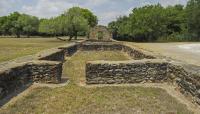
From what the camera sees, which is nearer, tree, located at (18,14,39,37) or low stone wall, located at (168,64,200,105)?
low stone wall, located at (168,64,200,105)

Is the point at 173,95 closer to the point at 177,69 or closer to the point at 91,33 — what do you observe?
the point at 177,69

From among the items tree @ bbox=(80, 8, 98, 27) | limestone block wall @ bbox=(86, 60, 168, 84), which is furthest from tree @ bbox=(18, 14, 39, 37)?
limestone block wall @ bbox=(86, 60, 168, 84)

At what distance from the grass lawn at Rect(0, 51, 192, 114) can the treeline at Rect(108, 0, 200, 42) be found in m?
54.1

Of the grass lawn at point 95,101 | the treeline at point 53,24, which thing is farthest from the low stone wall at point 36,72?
the treeline at point 53,24

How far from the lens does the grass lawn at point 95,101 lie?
30.2ft

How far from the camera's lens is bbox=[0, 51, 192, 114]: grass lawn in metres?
9.20

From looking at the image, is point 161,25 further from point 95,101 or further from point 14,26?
point 95,101

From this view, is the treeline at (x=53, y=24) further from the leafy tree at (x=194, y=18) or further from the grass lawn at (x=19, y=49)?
the leafy tree at (x=194, y=18)

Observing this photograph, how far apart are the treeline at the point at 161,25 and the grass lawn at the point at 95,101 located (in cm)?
5413

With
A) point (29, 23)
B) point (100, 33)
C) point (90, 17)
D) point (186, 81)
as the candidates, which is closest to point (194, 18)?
point (100, 33)

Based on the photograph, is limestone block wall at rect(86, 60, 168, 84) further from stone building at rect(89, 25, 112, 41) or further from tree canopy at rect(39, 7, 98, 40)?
tree canopy at rect(39, 7, 98, 40)

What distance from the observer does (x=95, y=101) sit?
1035cm

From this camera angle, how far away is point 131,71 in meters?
13.4

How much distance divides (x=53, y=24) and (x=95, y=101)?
60030 mm
